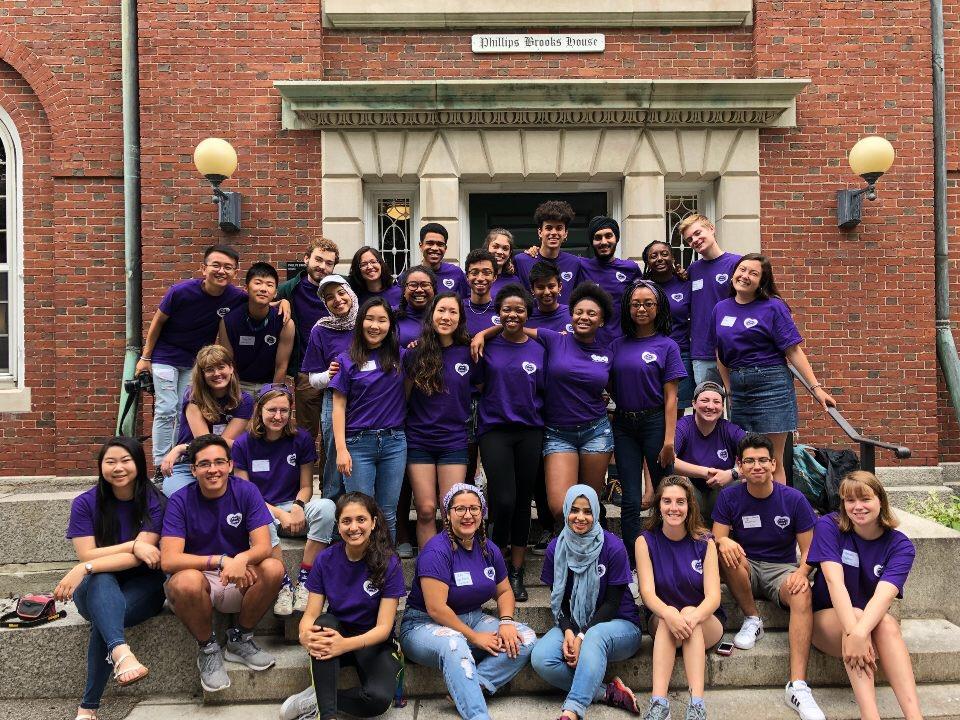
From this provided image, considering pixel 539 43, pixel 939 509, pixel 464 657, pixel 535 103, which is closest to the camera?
pixel 464 657

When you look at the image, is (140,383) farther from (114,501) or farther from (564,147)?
(564,147)

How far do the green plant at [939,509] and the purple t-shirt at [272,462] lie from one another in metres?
5.40

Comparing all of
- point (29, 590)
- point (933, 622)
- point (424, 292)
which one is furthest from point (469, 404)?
point (29, 590)

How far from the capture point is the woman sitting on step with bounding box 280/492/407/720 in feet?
12.6

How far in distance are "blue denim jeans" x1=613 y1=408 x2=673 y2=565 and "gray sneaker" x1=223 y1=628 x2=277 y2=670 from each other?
232cm

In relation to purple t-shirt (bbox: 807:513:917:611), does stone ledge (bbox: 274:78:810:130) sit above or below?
above

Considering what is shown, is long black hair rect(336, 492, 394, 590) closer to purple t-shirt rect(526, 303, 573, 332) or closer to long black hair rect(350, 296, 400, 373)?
long black hair rect(350, 296, 400, 373)

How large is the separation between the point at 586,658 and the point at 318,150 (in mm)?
5773

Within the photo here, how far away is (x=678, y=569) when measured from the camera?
13.6 feet

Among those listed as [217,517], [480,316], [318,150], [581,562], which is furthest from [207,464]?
[318,150]

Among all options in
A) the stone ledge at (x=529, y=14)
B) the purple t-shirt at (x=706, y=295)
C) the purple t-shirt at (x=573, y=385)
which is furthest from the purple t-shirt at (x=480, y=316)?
the stone ledge at (x=529, y=14)

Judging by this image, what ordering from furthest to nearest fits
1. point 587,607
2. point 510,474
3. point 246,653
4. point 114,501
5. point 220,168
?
point 220,168 → point 510,474 → point 114,501 → point 246,653 → point 587,607

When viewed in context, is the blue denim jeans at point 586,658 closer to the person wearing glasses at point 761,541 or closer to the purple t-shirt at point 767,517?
the person wearing glasses at point 761,541

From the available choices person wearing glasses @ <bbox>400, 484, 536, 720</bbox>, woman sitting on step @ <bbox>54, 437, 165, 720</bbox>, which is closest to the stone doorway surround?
woman sitting on step @ <bbox>54, 437, 165, 720</bbox>
